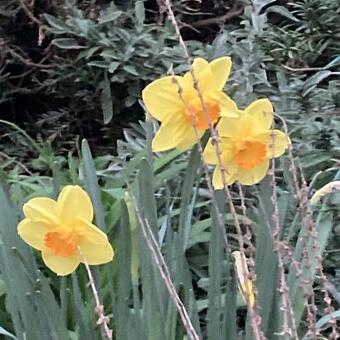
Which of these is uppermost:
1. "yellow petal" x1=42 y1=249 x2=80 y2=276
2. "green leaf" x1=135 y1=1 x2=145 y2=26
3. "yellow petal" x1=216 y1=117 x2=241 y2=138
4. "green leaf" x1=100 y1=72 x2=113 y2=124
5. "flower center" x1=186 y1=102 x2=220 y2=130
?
"flower center" x1=186 y1=102 x2=220 y2=130

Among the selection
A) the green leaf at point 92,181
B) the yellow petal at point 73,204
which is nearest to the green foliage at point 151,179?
the green leaf at point 92,181

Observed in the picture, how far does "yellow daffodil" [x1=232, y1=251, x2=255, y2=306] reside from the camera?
1441 mm

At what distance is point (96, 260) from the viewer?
1.55 m

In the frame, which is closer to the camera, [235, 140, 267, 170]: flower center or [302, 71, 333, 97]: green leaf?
[235, 140, 267, 170]: flower center

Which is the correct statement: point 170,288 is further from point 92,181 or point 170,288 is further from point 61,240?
point 92,181

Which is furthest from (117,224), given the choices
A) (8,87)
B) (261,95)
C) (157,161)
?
(8,87)

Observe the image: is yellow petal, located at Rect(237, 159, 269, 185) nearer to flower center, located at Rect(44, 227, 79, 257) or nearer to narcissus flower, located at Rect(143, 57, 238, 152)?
narcissus flower, located at Rect(143, 57, 238, 152)

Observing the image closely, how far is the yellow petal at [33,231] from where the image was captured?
5.06ft

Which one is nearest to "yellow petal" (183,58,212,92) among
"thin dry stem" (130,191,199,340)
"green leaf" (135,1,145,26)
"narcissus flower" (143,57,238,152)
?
"narcissus flower" (143,57,238,152)

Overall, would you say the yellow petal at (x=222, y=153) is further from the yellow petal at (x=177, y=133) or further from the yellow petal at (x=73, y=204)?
the yellow petal at (x=73, y=204)

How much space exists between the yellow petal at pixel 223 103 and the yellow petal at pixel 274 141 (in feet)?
0.23

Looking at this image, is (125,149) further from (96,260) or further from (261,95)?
(96,260)

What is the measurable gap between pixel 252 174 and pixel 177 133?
0.16 meters

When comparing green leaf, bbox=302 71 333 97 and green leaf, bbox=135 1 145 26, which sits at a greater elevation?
Result: green leaf, bbox=135 1 145 26
